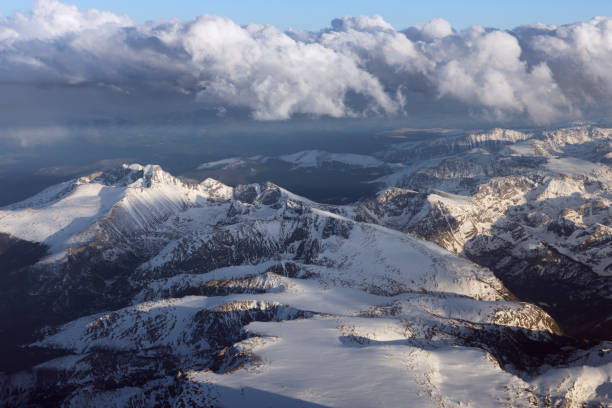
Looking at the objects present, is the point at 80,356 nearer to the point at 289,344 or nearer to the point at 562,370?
the point at 289,344

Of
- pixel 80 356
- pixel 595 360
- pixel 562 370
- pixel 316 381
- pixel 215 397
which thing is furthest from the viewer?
pixel 80 356

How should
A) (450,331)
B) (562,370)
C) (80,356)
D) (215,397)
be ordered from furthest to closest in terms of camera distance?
(80,356)
(450,331)
(562,370)
(215,397)

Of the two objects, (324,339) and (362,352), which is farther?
(324,339)

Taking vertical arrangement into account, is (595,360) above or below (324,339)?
below

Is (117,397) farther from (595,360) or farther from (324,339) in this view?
(595,360)

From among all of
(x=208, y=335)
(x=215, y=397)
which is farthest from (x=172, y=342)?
(x=215, y=397)

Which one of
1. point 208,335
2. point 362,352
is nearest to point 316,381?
point 362,352

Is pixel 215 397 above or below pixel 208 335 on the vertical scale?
above

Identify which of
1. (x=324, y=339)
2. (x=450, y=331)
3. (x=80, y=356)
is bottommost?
(x=80, y=356)

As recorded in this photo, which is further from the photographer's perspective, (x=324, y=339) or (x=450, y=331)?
(x=450, y=331)
